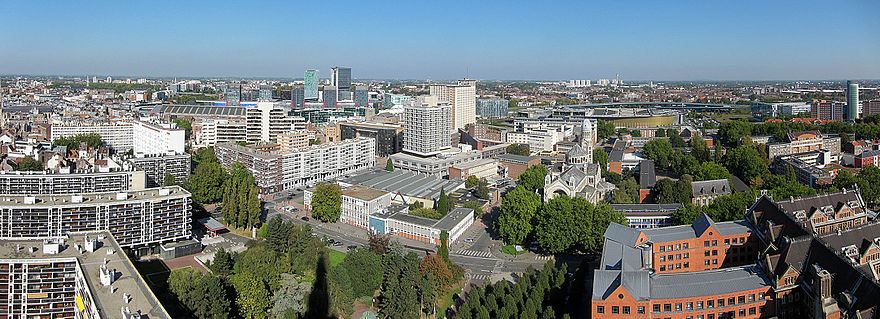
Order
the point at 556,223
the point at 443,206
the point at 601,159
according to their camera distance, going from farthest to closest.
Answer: the point at 601,159, the point at 443,206, the point at 556,223

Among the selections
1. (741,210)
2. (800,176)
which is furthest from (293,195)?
(800,176)

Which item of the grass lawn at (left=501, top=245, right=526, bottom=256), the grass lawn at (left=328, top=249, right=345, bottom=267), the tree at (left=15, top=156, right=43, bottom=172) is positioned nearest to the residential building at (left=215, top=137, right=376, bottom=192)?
the tree at (left=15, top=156, right=43, bottom=172)

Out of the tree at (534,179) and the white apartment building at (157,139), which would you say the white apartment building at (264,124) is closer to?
the white apartment building at (157,139)

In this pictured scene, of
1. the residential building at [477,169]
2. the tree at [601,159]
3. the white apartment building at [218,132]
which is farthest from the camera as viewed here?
the white apartment building at [218,132]

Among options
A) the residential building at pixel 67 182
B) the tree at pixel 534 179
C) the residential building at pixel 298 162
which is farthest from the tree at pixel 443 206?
the residential building at pixel 67 182

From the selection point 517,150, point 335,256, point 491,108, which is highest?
point 491,108

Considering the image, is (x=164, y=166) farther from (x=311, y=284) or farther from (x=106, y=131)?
(x=311, y=284)

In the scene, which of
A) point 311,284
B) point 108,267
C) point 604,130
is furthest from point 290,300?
point 604,130
